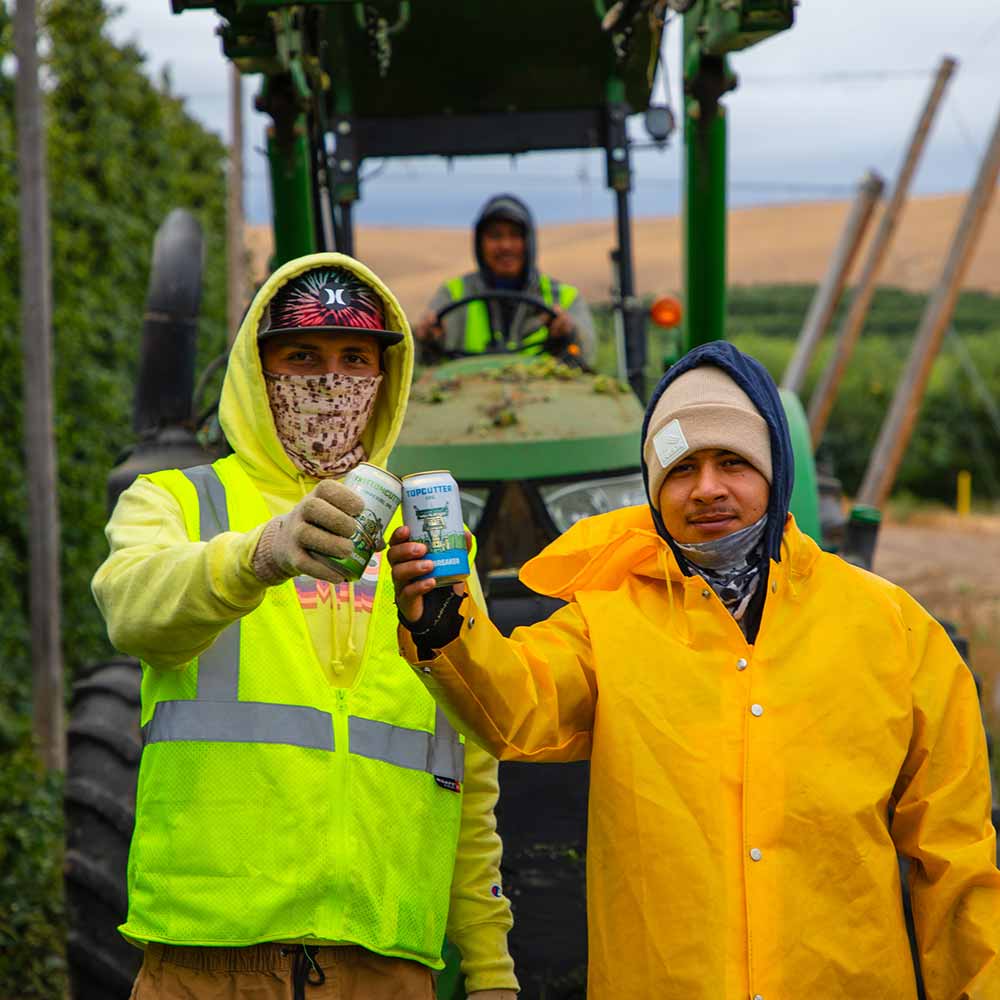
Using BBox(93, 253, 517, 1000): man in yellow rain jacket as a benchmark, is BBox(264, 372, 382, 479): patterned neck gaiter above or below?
above

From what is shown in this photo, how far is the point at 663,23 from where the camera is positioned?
199 inches

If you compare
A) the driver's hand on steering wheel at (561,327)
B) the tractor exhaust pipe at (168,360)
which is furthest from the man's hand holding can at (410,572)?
the driver's hand on steering wheel at (561,327)

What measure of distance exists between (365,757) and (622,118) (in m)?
4.12

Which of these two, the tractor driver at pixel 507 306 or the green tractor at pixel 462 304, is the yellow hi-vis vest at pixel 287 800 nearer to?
the green tractor at pixel 462 304

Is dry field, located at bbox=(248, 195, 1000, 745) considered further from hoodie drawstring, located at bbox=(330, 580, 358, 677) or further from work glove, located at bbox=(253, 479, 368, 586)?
work glove, located at bbox=(253, 479, 368, 586)

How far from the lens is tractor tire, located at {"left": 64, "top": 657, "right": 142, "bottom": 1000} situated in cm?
426

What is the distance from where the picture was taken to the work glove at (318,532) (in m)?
2.19

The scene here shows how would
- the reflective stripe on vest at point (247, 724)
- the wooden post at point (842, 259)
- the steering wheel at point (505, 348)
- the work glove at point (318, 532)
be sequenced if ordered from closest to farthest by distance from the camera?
1. the work glove at point (318, 532)
2. the reflective stripe on vest at point (247, 724)
3. the steering wheel at point (505, 348)
4. the wooden post at point (842, 259)

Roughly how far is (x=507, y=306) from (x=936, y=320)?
8724mm

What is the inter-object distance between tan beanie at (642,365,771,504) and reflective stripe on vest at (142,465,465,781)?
59 cm

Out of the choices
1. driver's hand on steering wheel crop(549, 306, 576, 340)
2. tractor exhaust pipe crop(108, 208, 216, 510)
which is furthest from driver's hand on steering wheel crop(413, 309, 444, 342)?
tractor exhaust pipe crop(108, 208, 216, 510)

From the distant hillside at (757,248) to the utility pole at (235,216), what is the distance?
133 feet

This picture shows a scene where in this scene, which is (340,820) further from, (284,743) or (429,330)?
(429,330)

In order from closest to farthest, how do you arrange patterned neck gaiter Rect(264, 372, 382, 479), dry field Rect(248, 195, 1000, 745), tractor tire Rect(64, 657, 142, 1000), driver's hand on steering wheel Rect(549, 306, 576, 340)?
patterned neck gaiter Rect(264, 372, 382, 479)
tractor tire Rect(64, 657, 142, 1000)
driver's hand on steering wheel Rect(549, 306, 576, 340)
dry field Rect(248, 195, 1000, 745)
